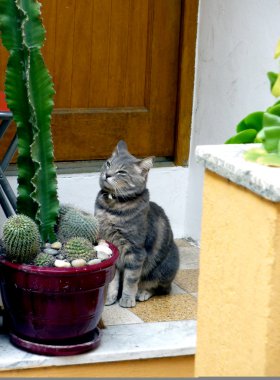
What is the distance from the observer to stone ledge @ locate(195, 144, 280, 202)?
1.72 metres

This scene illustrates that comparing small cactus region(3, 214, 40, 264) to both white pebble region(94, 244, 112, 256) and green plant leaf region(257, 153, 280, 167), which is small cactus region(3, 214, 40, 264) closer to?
white pebble region(94, 244, 112, 256)

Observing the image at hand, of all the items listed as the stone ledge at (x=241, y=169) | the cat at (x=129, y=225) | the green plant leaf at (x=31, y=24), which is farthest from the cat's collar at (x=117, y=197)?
the stone ledge at (x=241, y=169)

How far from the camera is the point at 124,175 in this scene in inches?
159

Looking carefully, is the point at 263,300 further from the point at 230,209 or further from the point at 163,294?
the point at 163,294

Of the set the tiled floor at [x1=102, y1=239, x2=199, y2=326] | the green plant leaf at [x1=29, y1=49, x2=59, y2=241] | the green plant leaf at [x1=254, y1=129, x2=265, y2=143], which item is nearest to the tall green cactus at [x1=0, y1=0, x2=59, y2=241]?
the green plant leaf at [x1=29, y1=49, x2=59, y2=241]

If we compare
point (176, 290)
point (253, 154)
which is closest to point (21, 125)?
point (176, 290)

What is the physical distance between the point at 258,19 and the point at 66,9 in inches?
39.5

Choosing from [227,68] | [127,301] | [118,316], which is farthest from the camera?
[227,68]

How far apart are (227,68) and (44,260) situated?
6.06 feet

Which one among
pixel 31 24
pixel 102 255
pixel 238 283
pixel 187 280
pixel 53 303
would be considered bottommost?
pixel 187 280

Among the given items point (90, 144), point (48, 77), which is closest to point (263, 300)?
point (48, 77)

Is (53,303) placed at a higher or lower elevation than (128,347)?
higher

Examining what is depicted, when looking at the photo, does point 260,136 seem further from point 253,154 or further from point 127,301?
point 127,301

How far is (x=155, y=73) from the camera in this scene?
4984mm
